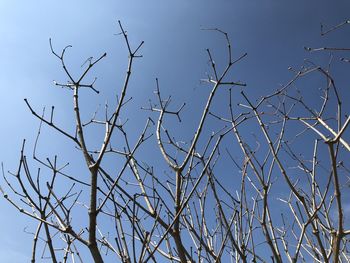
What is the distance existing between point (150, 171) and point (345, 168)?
5.91 feet

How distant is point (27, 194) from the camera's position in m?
1.87

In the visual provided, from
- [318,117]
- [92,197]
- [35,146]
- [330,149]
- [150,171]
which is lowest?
[92,197]

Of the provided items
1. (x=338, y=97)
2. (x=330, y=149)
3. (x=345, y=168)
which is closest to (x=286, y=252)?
(x=345, y=168)

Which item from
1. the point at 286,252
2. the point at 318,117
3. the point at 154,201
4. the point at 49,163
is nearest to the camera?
the point at 49,163

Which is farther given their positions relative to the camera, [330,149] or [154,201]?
[154,201]

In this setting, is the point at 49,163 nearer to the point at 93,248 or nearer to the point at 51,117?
the point at 51,117

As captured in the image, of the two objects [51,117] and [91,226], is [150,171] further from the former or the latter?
[91,226]

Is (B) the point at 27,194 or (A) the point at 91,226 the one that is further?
(B) the point at 27,194

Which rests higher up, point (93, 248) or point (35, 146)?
point (35, 146)

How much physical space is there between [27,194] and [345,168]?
108 inches

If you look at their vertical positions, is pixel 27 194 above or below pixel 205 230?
below

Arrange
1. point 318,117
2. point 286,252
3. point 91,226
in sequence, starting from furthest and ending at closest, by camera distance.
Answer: point 286,252 → point 318,117 → point 91,226

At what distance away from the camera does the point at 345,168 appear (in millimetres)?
3422

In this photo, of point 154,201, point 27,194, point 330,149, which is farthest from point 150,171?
point 330,149
